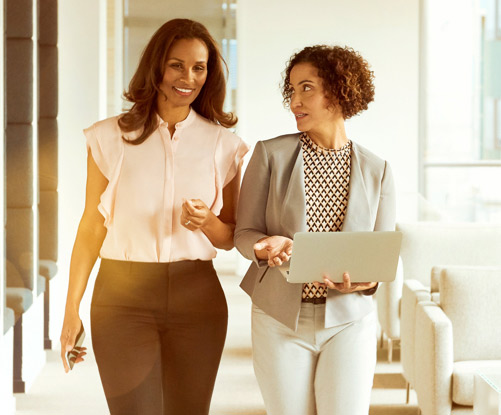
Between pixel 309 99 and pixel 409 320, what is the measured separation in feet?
6.90

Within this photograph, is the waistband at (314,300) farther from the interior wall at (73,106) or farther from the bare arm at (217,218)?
the interior wall at (73,106)

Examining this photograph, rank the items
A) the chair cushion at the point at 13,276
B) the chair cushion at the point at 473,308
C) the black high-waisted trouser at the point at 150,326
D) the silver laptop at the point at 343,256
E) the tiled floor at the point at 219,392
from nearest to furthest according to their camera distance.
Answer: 1. the silver laptop at the point at 343,256
2. the black high-waisted trouser at the point at 150,326
3. the chair cushion at the point at 473,308
4. the chair cushion at the point at 13,276
5. the tiled floor at the point at 219,392

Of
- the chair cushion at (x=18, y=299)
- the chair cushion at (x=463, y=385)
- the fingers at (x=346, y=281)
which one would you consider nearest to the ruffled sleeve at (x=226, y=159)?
the fingers at (x=346, y=281)

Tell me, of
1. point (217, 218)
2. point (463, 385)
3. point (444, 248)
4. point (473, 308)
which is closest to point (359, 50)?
point (444, 248)

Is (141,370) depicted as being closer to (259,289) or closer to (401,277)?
A: (259,289)

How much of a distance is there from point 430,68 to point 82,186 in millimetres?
4508

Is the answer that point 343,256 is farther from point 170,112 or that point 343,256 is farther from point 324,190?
point 170,112

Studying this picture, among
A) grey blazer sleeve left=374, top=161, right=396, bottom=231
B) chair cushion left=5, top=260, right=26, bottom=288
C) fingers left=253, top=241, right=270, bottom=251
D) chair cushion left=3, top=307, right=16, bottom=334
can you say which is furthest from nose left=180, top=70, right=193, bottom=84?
chair cushion left=5, top=260, right=26, bottom=288

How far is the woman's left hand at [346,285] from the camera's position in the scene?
1.90 m

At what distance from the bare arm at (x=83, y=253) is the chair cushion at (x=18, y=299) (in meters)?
→ 1.85

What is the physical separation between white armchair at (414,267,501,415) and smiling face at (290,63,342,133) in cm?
154

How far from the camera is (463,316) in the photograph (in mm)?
3449

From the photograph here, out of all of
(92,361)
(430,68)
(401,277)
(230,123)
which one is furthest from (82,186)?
(430,68)

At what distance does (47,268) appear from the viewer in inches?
184
